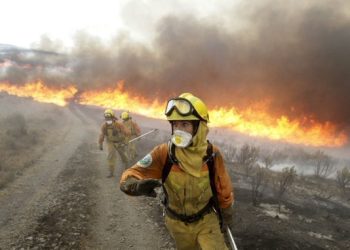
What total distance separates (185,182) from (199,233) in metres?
0.61

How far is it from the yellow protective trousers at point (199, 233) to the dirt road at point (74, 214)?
131 inches

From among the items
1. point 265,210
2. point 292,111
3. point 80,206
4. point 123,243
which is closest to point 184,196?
point 123,243

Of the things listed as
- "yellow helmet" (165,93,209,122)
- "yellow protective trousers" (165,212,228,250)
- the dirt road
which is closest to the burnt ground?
the dirt road

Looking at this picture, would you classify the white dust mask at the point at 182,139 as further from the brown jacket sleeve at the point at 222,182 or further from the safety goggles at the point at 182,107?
the brown jacket sleeve at the point at 222,182

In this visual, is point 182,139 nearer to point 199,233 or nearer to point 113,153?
point 199,233

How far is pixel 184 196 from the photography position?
3.56 m

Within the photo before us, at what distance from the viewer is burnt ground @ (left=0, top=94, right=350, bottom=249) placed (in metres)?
7.02

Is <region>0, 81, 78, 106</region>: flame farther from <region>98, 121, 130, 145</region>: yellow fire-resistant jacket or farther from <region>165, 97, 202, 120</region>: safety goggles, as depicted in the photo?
<region>165, 97, 202, 120</region>: safety goggles

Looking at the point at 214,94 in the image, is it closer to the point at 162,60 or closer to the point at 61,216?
the point at 162,60

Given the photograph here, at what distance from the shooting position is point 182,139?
343cm

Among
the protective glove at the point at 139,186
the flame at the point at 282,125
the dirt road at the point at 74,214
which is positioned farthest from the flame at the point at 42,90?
the protective glove at the point at 139,186

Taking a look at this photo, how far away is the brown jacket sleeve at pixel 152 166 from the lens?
3.63m

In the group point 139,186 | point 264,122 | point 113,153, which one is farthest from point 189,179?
point 264,122

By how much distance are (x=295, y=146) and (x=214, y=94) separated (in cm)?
886
